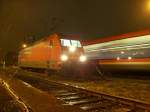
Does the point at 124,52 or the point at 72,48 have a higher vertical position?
the point at 72,48

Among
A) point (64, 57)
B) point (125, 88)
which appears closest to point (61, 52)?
point (64, 57)

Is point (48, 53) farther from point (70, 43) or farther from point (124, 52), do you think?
point (124, 52)

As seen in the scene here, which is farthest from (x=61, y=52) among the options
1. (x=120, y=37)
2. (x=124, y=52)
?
(x=124, y=52)

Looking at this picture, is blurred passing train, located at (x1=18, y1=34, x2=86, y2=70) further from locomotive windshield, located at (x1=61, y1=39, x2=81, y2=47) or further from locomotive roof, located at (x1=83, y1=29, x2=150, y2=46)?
locomotive roof, located at (x1=83, y1=29, x2=150, y2=46)

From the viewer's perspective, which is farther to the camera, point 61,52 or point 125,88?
point 61,52

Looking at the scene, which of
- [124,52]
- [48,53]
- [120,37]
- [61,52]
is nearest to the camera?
[124,52]

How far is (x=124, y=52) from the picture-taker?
1448 cm

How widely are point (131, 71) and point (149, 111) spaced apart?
815cm

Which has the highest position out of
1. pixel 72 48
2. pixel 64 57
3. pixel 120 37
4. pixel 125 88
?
pixel 120 37

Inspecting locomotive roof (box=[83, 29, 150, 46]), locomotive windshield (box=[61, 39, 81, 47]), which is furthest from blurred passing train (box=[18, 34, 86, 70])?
locomotive roof (box=[83, 29, 150, 46])

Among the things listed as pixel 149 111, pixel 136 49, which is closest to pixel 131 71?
pixel 136 49

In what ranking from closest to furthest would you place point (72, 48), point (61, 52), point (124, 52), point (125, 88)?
1. point (125, 88)
2. point (124, 52)
3. point (61, 52)
4. point (72, 48)

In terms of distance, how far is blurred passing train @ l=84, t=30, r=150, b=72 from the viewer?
13.1 metres

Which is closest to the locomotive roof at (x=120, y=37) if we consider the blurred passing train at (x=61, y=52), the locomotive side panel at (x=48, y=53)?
the blurred passing train at (x=61, y=52)
